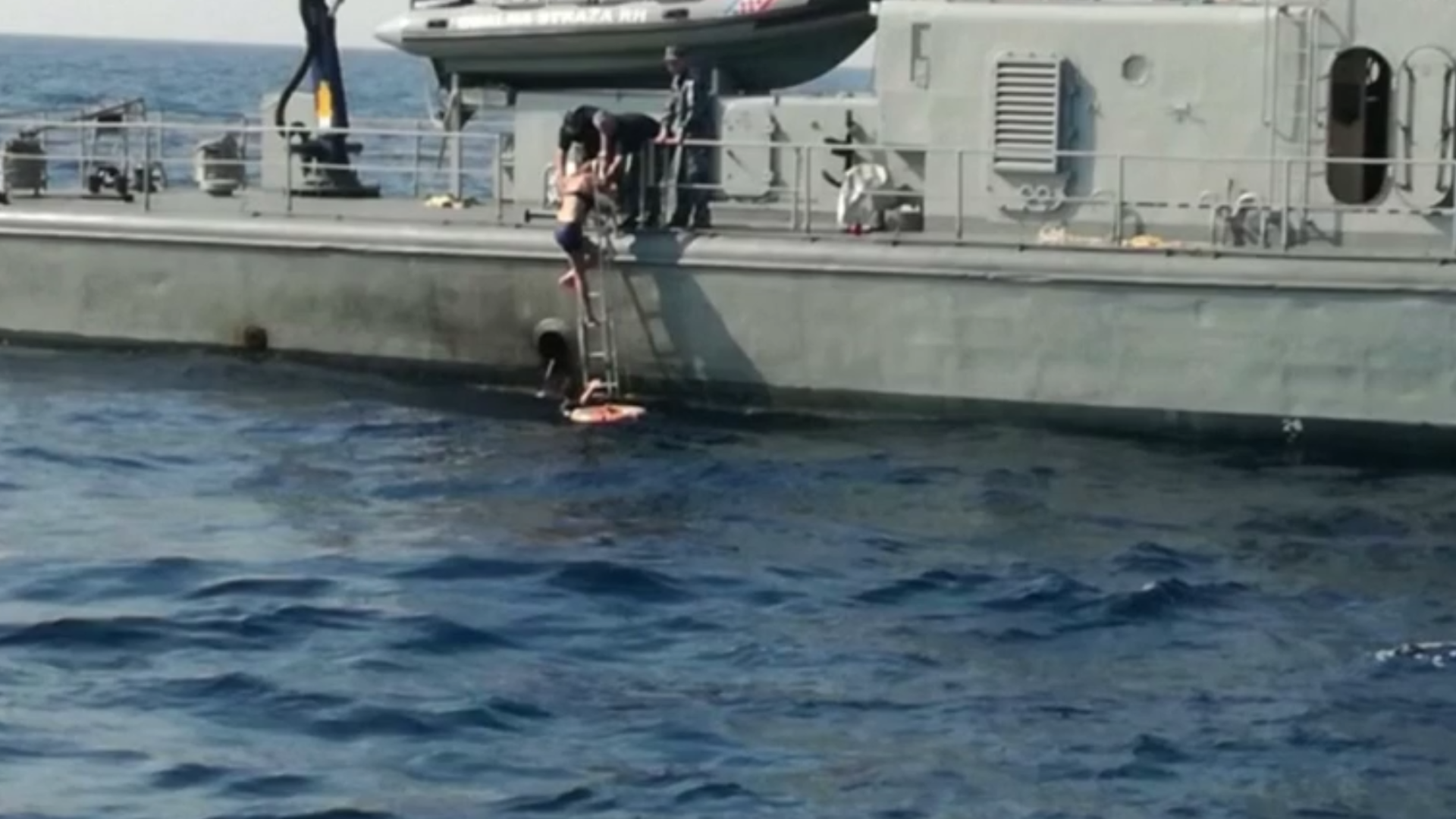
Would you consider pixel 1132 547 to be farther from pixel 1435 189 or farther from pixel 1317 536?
pixel 1435 189

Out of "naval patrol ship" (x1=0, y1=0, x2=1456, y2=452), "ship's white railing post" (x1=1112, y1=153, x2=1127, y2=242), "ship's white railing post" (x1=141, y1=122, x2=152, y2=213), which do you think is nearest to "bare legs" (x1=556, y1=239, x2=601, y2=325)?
"naval patrol ship" (x1=0, y1=0, x2=1456, y2=452)

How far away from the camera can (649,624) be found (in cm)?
1498

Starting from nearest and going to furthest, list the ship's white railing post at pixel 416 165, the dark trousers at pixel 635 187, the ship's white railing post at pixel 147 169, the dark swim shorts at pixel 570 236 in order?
the dark swim shorts at pixel 570 236 < the dark trousers at pixel 635 187 < the ship's white railing post at pixel 416 165 < the ship's white railing post at pixel 147 169

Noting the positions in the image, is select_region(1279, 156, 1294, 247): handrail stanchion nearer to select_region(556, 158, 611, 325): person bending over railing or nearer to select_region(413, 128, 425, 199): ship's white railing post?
select_region(556, 158, 611, 325): person bending over railing

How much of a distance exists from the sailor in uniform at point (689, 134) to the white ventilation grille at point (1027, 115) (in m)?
2.04

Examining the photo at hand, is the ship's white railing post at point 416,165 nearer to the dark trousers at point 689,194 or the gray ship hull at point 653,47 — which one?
the gray ship hull at point 653,47

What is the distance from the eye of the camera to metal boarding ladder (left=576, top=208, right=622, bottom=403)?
67.2 ft

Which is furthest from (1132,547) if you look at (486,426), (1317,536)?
(486,426)

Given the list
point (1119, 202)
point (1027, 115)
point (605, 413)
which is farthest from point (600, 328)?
point (1119, 202)

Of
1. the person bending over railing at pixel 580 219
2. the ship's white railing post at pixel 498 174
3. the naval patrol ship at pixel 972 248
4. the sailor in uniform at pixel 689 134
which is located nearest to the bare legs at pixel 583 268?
the person bending over railing at pixel 580 219

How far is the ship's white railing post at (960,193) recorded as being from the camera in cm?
1977

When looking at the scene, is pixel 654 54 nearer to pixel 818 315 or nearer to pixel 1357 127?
pixel 818 315

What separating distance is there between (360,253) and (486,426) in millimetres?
1828

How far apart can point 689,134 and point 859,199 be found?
4.62 feet
